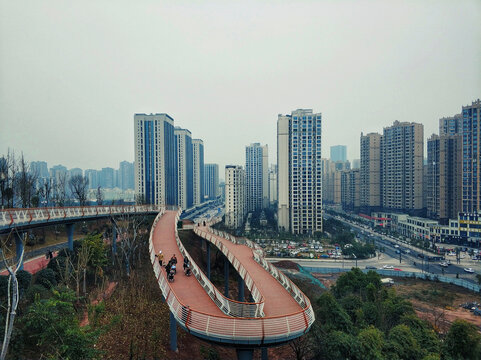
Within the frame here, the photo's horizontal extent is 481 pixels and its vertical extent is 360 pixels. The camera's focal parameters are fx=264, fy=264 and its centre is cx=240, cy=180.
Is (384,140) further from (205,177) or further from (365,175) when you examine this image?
(205,177)

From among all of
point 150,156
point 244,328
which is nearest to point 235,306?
point 244,328

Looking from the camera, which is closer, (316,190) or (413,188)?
(316,190)

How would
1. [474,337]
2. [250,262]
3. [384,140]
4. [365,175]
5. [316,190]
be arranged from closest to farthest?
[474,337] < [250,262] < [316,190] < [384,140] < [365,175]

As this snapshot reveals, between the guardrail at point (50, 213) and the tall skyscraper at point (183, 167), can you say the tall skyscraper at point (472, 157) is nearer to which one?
the guardrail at point (50, 213)

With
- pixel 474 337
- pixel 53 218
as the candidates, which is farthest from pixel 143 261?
pixel 474 337

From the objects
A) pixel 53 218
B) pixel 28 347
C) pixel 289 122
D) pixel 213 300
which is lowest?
pixel 28 347

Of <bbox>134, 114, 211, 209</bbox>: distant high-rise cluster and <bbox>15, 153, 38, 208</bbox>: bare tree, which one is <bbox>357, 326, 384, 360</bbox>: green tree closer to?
<bbox>15, 153, 38, 208</bbox>: bare tree

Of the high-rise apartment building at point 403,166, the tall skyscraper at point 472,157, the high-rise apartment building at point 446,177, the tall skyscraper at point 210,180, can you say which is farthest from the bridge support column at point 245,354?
the tall skyscraper at point 210,180
